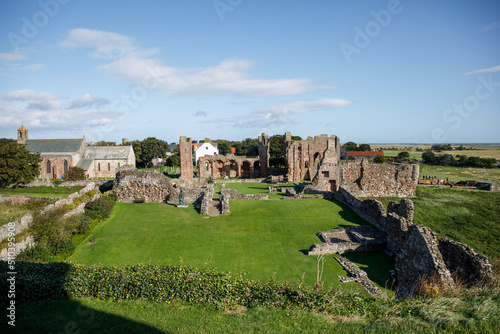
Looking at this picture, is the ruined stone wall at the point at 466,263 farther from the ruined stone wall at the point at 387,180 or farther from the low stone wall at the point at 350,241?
the ruined stone wall at the point at 387,180

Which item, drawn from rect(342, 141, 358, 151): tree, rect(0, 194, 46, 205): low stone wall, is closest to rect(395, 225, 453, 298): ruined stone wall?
rect(0, 194, 46, 205): low stone wall

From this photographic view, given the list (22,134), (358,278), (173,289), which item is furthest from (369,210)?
(22,134)

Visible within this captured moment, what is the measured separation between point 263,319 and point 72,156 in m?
56.5

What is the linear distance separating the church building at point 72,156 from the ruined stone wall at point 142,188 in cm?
3064

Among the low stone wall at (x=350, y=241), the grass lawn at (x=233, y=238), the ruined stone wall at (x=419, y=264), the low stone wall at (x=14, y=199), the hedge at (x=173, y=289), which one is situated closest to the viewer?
the hedge at (x=173, y=289)

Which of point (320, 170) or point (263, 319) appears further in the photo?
point (320, 170)

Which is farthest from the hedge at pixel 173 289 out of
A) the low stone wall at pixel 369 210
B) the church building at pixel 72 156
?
the church building at pixel 72 156

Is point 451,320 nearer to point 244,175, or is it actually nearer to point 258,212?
point 258,212

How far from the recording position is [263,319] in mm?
6887

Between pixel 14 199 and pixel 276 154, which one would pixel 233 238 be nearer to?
pixel 14 199

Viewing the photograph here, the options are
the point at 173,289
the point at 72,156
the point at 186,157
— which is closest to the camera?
the point at 173,289

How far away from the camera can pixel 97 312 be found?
7.41m

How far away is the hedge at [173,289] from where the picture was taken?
7.49 meters

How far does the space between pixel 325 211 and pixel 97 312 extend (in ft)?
53.0
